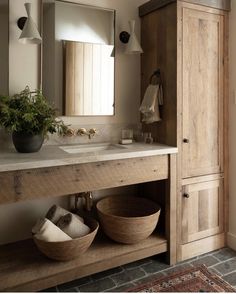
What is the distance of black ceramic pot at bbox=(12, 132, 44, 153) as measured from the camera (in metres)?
1.81

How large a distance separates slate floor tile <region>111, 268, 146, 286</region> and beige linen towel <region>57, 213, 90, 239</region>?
0.38 meters

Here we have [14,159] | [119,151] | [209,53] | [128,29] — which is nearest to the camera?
[14,159]

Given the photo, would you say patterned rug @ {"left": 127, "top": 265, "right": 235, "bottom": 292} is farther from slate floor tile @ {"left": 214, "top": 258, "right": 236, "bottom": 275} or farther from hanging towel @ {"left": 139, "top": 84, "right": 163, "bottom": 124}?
hanging towel @ {"left": 139, "top": 84, "right": 163, "bottom": 124}

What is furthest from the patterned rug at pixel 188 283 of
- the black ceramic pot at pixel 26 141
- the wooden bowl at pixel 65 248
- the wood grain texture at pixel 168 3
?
the wood grain texture at pixel 168 3

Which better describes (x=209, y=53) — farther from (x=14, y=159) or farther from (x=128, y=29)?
(x=14, y=159)

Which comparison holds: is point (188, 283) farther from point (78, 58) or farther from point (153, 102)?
point (78, 58)

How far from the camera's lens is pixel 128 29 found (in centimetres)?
243

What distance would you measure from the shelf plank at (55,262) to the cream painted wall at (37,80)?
154 mm

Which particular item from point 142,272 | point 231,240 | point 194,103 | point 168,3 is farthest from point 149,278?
point 168,3

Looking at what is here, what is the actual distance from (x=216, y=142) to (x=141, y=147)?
658 millimetres

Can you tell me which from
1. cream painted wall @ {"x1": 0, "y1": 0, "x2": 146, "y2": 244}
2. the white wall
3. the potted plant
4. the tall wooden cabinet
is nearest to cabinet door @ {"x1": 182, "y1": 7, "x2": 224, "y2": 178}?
the tall wooden cabinet

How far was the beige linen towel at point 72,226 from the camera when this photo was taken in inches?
74.9

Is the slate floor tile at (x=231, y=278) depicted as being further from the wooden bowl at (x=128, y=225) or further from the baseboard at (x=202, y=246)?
the wooden bowl at (x=128, y=225)

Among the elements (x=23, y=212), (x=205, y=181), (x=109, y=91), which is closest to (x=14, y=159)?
(x=23, y=212)
